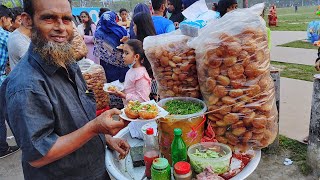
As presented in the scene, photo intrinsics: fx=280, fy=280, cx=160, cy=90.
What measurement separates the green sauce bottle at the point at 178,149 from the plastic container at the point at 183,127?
71mm

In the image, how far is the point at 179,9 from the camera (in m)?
5.29

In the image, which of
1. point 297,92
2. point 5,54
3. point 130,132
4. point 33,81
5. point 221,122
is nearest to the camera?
point 33,81

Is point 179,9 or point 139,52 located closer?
point 139,52

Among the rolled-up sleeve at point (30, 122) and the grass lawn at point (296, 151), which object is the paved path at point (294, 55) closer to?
the grass lawn at point (296, 151)

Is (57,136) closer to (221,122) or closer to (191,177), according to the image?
(191,177)

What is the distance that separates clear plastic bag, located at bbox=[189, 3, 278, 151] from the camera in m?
1.35

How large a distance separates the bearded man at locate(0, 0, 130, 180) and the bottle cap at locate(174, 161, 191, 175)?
0.31 meters

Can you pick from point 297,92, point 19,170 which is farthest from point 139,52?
point 297,92

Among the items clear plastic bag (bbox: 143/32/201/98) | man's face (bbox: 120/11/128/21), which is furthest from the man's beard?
man's face (bbox: 120/11/128/21)

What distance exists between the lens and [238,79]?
137cm

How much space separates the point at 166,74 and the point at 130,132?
1.78 ft

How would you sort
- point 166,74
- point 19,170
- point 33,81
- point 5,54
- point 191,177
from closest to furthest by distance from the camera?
point 33,81, point 191,177, point 166,74, point 19,170, point 5,54

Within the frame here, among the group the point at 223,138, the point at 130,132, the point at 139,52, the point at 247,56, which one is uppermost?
the point at 247,56

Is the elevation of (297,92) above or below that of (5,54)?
below
